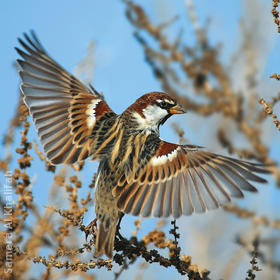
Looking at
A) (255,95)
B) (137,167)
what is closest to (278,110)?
(255,95)

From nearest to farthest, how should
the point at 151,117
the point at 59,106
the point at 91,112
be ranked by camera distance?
the point at 151,117 → the point at 91,112 → the point at 59,106

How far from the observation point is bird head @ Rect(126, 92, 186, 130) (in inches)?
142

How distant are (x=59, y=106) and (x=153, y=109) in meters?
0.89

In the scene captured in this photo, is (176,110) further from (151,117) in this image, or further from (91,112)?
(91,112)

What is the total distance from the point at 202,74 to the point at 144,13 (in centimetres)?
87

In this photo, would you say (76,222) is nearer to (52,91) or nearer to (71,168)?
(71,168)

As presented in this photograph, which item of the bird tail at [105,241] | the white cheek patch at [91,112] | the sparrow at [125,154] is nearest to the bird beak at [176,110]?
the sparrow at [125,154]

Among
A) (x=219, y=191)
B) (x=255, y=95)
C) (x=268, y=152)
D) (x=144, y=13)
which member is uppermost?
(x=144, y=13)

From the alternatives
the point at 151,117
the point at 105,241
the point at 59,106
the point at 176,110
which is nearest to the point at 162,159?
the point at 151,117

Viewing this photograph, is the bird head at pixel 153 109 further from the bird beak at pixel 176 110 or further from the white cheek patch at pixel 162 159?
the white cheek patch at pixel 162 159

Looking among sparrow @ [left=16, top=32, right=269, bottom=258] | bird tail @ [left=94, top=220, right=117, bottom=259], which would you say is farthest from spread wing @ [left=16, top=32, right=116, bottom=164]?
bird tail @ [left=94, top=220, right=117, bottom=259]

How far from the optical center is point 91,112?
3.83 meters

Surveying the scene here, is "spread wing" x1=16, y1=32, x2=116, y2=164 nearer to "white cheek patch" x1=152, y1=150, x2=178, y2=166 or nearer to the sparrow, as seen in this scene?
the sparrow

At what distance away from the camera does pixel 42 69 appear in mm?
4102
